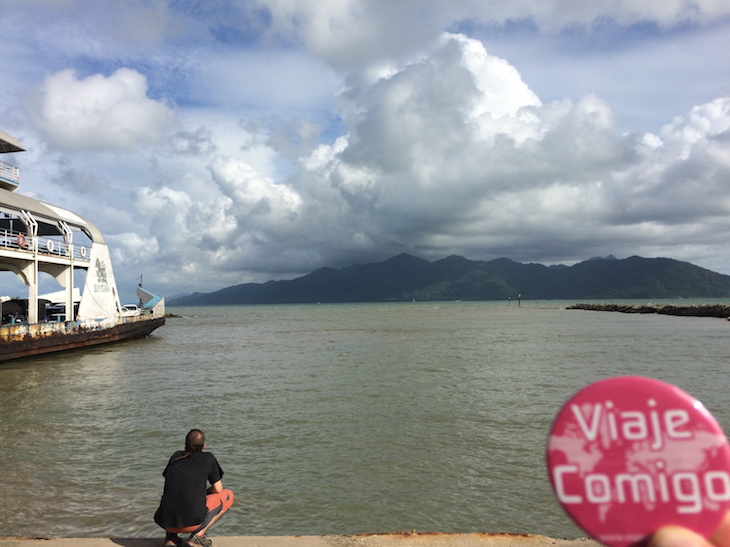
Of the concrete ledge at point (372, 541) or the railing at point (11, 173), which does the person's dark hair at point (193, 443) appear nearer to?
the concrete ledge at point (372, 541)

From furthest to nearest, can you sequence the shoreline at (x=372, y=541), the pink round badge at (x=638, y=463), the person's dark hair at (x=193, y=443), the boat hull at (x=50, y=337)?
the boat hull at (x=50, y=337)
the person's dark hair at (x=193, y=443)
the shoreline at (x=372, y=541)
the pink round badge at (x=638, y=463)

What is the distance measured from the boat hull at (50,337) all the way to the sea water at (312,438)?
278cm

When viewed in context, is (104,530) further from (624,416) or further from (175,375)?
(175,375)

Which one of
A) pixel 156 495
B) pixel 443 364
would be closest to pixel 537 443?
pixel 156 495

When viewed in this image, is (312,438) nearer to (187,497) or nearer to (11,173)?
(187,497)

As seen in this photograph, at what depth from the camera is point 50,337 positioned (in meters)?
28.9

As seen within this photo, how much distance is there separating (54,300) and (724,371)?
4855 centimetres

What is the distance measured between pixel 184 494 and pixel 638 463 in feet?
16.8

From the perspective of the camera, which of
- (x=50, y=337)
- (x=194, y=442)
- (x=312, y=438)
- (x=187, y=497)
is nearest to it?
(x=187, y=497)

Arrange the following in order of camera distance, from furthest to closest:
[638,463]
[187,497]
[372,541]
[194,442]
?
[194,442] → [187,497] → [372,541] → [638,463]

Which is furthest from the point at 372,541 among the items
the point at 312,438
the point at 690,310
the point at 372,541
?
the point at 690,310

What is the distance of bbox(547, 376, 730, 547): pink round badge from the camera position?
1702mm

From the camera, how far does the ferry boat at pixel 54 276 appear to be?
89.7 feet

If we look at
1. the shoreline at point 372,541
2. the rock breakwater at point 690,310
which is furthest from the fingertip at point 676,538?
the rock breakwater at point 690,310
